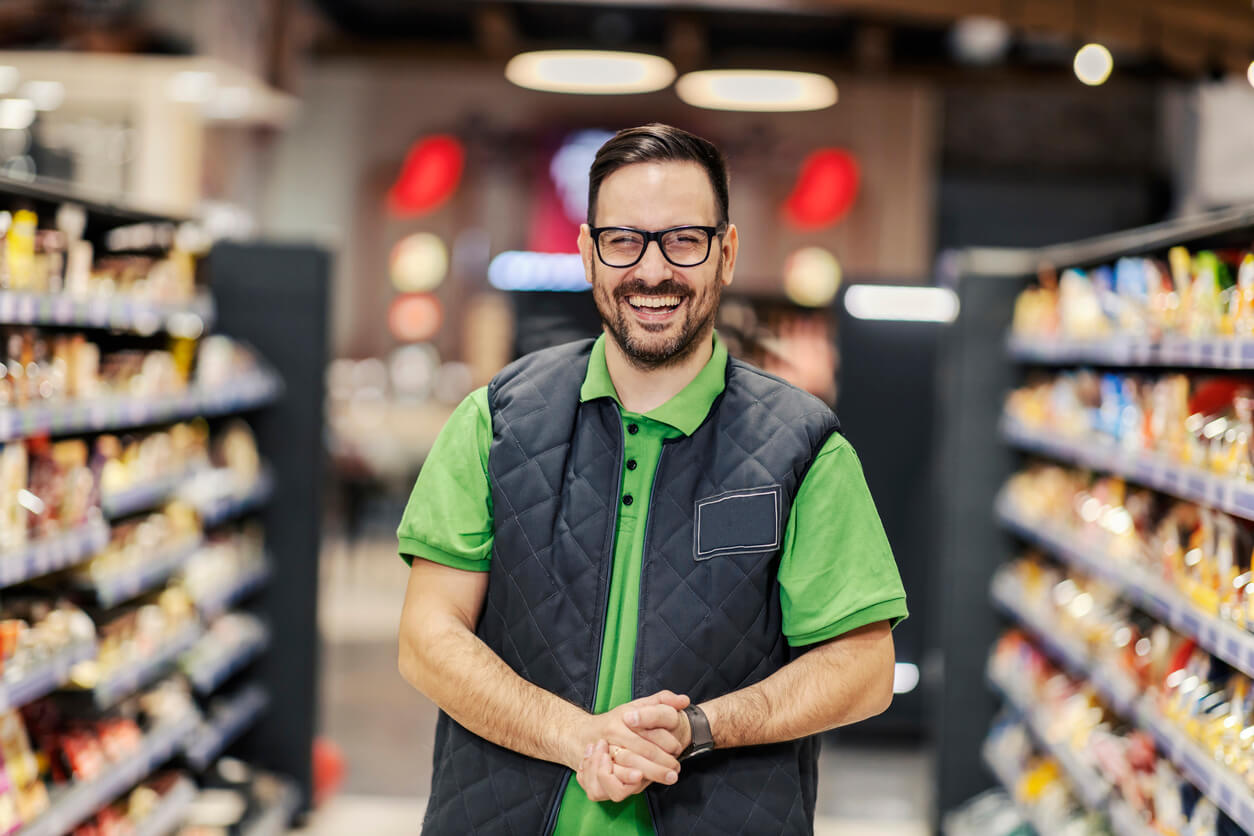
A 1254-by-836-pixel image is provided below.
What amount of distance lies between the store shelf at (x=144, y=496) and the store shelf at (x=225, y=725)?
77 centimetres

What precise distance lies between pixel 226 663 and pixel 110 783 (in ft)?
3.66

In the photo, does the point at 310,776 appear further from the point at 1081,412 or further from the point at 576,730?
the point at 576,730

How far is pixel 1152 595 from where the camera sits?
126 inches

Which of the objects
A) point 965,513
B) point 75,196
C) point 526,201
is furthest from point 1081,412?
point 526,201

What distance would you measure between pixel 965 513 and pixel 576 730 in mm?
3384

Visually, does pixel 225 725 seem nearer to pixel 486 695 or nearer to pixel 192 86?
pixel 486 695

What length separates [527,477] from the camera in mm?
1920

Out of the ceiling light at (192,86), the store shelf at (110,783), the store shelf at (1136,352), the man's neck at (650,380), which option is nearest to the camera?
the man's neck at (650,380)

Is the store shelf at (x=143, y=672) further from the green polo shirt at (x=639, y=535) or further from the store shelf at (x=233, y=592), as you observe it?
the green polo shirt at (x=639, y=535)

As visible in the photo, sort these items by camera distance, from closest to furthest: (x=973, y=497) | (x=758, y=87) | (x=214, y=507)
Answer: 1. (x=214, y=507)
2. (x=973, y=497)
3. (x=758, y=87)

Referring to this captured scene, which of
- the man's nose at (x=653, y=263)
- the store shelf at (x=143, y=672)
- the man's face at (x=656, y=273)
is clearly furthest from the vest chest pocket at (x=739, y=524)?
the store shelf at (x=143, y=672)

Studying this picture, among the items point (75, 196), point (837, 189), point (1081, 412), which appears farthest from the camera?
point (837, 189)

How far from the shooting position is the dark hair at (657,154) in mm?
1844

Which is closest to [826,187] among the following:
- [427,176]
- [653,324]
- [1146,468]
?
[427,176]
